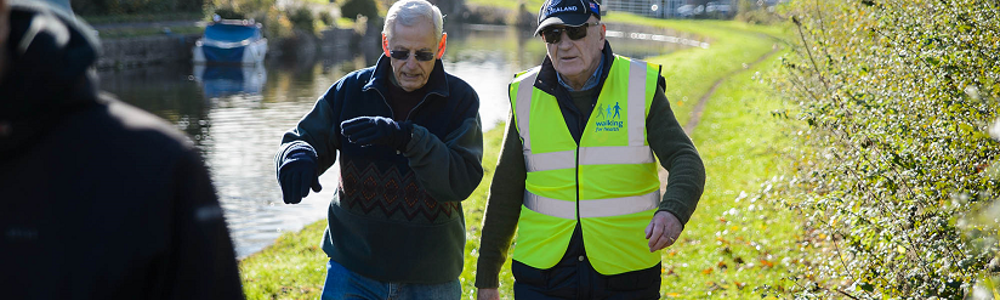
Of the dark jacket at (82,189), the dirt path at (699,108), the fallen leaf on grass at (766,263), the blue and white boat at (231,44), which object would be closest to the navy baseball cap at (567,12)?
the dark jacket at (82,189)

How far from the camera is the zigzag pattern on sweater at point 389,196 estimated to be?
325cm

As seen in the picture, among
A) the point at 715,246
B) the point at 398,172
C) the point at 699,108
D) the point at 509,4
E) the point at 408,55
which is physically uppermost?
the point at 408,55

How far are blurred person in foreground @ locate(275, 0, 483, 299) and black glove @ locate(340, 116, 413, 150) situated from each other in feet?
0.80

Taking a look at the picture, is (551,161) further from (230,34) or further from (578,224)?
(230,34)

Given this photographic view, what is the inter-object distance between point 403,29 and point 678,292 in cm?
389

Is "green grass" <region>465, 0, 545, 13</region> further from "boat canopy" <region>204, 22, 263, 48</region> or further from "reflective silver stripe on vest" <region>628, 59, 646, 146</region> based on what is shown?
"reflective silver stripe on vest" <region>628, 59, 646, 146</region>

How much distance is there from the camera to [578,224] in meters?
3.28

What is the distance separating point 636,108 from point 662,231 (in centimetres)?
54

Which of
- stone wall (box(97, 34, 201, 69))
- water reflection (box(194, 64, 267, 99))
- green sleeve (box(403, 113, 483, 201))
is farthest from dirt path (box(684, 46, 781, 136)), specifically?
stone wall (box(97, 34, 201, 69))

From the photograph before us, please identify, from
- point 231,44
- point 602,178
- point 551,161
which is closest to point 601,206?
point 602,178

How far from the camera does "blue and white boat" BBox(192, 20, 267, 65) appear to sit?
29.6m

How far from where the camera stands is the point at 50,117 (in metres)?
1.28

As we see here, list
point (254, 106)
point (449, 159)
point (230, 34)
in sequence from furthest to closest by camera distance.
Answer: point (230, 34) → point (254, 106) → point (449, 159)

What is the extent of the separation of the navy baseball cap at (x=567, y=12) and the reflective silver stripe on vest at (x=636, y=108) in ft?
0.96
